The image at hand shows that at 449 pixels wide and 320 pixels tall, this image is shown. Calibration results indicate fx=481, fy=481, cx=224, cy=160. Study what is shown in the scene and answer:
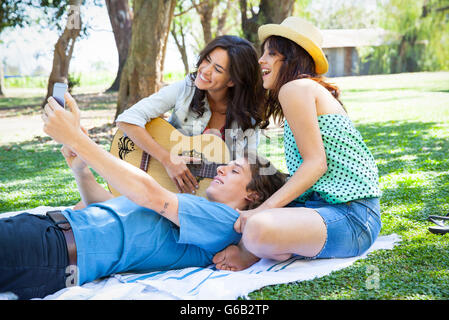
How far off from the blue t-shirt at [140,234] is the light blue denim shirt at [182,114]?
144cm

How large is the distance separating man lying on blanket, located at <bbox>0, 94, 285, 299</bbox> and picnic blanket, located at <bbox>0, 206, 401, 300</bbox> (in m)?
0.05

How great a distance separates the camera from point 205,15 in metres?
20.6

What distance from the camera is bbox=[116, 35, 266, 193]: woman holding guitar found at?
12.2ft

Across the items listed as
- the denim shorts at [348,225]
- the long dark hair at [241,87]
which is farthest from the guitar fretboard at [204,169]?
the denim shorts at [348,225]

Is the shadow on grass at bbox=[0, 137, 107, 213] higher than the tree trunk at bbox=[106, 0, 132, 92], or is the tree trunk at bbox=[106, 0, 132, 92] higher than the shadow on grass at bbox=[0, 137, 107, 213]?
the tree trunk at bbox=[106, 0, 132, 92]

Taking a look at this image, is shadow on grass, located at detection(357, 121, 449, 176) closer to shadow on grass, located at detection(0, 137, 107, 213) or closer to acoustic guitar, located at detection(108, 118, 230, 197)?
acoustic guitar, located at detection(108, 118, 230, 197)

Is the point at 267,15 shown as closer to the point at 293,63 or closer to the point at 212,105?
the point at 212,105

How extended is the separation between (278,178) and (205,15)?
18907 mm

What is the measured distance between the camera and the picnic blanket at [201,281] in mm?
2146

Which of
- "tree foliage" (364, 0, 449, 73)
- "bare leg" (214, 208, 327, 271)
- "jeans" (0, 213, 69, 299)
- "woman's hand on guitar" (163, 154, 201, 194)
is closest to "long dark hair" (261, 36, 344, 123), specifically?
"bare leg" (214, 208, 327, 271)

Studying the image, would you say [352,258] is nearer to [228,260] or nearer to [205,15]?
[228,260]

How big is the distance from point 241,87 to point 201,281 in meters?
1.88

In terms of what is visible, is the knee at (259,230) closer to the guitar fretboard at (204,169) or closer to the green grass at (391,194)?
the green grass at (391,194)
